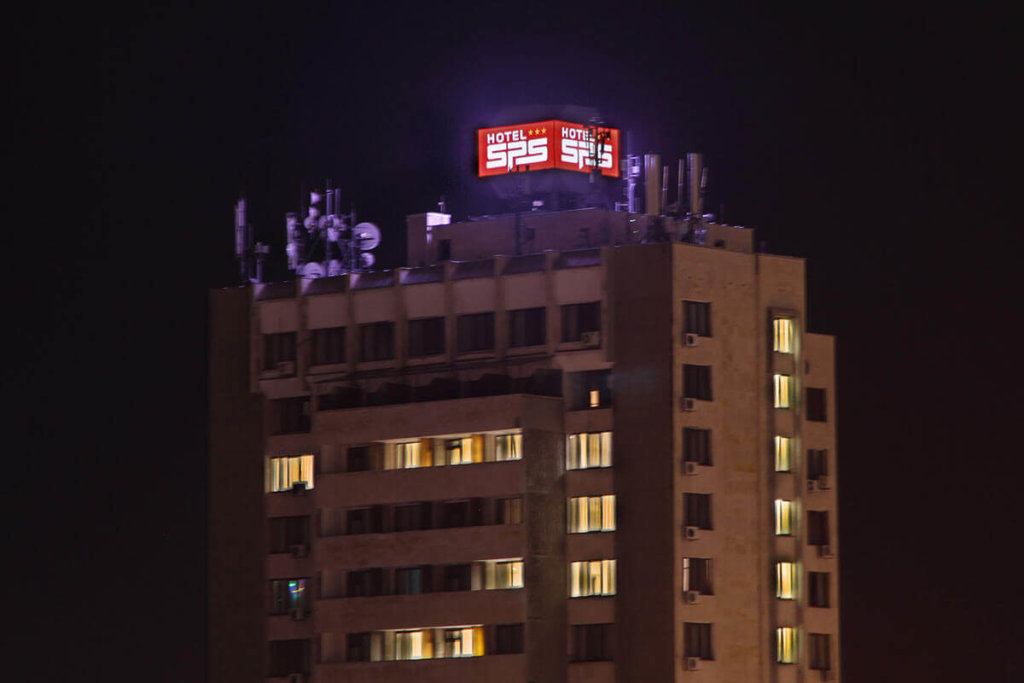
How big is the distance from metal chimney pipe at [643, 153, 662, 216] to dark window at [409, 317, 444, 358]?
10.7 meters

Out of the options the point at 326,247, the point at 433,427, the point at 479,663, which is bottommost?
the point at 479,663

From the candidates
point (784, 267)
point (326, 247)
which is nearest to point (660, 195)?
point (784, 267)

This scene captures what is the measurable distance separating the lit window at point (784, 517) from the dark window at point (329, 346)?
21085 millimetres

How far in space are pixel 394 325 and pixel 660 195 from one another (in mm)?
13324

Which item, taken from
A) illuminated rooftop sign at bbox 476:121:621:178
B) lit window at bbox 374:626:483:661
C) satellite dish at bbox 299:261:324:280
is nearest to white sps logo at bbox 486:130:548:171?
illuminated rooftop sign at bbox 476:121:621:178

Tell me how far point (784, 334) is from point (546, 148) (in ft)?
45.9

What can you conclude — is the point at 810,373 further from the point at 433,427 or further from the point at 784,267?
the point at 433,427

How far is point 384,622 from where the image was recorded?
392ft

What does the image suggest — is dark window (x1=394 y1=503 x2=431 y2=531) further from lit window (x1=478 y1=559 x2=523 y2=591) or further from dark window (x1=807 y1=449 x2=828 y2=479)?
dark window (x1=807 y1=449 x2=828 y2=479)

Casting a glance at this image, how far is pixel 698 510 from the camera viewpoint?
374 feet

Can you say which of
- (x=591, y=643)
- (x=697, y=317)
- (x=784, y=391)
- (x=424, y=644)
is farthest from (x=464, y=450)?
(x=784, y=391)

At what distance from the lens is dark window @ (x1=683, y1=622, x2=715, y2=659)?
4424 inches

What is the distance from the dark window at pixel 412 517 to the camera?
11900 centimetres

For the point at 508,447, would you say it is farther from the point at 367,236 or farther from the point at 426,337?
the point at 367,236
